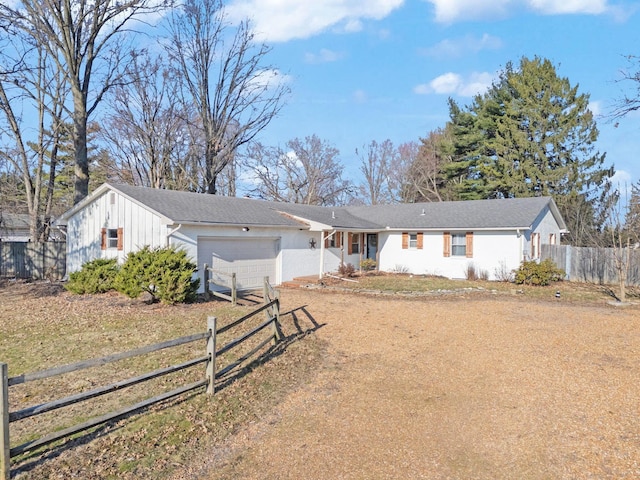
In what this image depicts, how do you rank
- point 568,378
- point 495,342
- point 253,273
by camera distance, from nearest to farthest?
point 568,378
point 495,342
point 253,273

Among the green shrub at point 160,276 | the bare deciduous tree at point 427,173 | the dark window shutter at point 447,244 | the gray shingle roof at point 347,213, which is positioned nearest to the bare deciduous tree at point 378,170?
the bare deciduous tree at point 427,173

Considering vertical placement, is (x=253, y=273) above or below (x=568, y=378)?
above

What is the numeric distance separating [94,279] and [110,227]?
8.05ft

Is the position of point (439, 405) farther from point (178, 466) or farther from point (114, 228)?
point (114, 228)

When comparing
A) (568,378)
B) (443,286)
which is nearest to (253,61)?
(443,286)

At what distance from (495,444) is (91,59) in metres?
21.2

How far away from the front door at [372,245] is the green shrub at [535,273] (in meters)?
7.56

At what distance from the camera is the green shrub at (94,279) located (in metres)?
13.8

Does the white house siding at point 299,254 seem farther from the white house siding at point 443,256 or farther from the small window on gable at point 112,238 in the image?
the small window on gable at point 112,238

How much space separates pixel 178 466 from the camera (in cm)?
406

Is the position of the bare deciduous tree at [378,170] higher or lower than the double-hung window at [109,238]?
higher

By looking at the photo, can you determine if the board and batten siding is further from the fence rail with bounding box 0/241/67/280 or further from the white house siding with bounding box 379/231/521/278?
the white house siding with bounding box 379/231/521/278

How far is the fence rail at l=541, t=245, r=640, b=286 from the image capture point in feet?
58.7

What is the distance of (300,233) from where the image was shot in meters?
18.8
